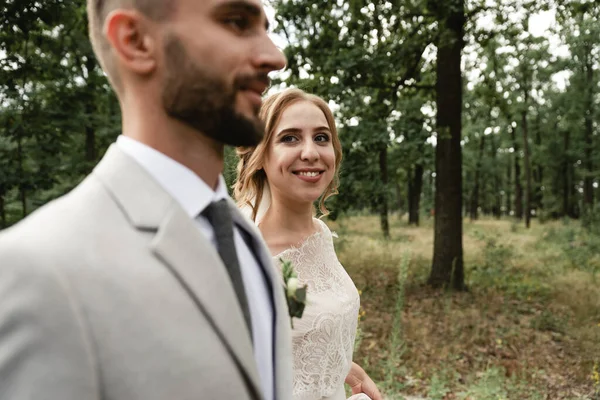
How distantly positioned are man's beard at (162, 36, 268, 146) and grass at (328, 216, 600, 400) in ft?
10.6

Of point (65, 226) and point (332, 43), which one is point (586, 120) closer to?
point (332, 43)

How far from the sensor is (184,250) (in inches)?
36.6

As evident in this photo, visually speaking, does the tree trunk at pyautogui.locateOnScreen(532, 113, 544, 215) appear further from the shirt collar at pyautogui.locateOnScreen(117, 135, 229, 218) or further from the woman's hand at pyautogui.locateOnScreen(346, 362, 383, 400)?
the shirt collar at pyautogui.locateOnScreen(117, 135, 229, 218)

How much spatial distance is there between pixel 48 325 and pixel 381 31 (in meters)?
8.23

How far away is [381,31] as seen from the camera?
324 inches

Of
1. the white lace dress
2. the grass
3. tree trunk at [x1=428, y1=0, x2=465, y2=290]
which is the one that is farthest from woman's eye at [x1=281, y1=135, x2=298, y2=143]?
tree trunk at [x1=428, y1=0, x2=465, y2=290]

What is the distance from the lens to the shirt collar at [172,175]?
1.01m

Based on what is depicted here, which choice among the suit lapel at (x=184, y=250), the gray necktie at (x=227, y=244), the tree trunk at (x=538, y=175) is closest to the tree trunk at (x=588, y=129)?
the tree trunk at (x=538, y=175)

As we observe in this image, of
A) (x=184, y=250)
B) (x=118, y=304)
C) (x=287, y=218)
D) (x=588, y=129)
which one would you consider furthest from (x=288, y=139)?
(x=588, y=129)

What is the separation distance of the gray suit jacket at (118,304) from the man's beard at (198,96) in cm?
15

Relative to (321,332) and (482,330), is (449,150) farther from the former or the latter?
(321,332)

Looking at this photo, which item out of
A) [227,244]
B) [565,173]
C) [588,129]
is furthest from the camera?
[565,173]

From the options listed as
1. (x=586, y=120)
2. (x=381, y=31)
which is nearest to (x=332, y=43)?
(x=381, y=31)

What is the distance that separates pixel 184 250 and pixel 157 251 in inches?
2.1
